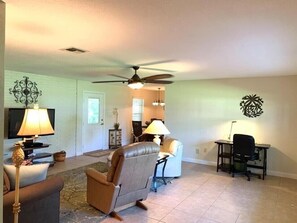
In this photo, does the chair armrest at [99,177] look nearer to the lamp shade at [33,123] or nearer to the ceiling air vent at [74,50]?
the lamp shade at [33,123]

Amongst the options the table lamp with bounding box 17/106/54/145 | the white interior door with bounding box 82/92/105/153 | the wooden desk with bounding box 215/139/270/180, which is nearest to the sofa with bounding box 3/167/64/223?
the table lamp with bounding box 17/106/54/145

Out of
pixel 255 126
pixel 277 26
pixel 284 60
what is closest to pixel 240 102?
pixel 255 126

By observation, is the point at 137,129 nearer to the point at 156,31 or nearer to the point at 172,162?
the point at 172,162

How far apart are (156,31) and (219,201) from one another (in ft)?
9.40

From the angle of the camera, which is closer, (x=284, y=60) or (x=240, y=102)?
(x=284, y=60)

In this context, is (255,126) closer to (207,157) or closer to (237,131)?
(237,131)

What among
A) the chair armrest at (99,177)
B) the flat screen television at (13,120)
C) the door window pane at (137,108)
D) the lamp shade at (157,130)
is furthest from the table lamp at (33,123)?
the door window pane at (137,108)

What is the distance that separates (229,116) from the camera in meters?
5.83

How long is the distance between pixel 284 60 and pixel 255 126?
2.30 meters

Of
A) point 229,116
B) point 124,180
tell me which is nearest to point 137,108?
point 229,116

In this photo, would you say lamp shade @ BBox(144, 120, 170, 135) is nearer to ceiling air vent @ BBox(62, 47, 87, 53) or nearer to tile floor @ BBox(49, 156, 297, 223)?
tile floor @ BBox(49, 156, 297, 223)

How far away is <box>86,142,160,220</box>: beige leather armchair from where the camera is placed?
2842 millimetres

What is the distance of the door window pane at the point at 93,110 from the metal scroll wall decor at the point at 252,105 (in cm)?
451

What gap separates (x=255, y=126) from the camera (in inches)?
216
